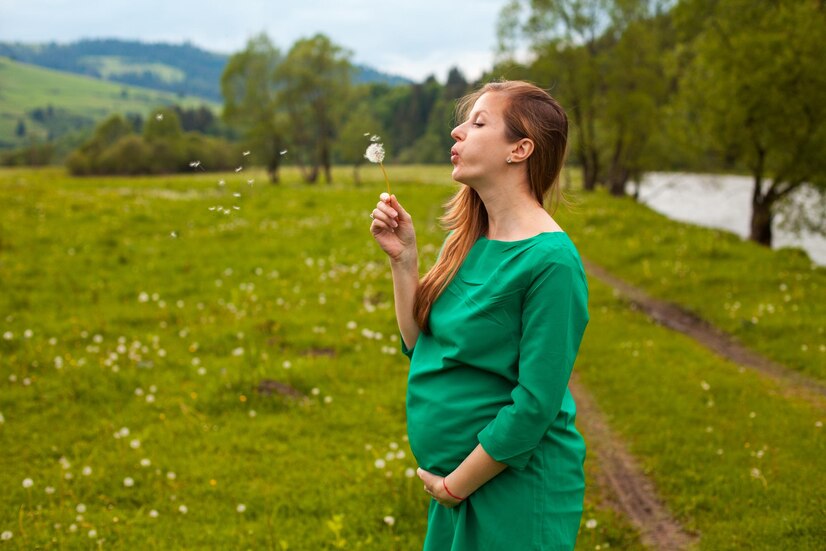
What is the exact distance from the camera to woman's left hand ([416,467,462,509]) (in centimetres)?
299

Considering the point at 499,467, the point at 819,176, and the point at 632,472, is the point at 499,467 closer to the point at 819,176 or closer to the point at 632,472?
the point at 632,472

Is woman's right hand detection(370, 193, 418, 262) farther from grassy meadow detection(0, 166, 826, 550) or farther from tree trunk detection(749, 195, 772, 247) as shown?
tree trunk detection(749, 195, 772, 247)

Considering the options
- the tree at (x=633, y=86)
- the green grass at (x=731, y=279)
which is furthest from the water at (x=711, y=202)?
the green grass at (x=731, y=279)

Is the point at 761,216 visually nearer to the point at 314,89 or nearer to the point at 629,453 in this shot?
the point at 629,453

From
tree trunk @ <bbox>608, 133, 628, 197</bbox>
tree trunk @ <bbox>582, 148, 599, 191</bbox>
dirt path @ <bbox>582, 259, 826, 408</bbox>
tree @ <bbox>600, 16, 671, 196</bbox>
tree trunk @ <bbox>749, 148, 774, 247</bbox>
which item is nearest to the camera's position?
dirt path @ <bbox>582, 259, 826, 408</bbox>

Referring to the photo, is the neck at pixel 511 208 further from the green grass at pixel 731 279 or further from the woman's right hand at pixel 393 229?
the green grass at pixel 731 279

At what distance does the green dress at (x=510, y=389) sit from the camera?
268cm

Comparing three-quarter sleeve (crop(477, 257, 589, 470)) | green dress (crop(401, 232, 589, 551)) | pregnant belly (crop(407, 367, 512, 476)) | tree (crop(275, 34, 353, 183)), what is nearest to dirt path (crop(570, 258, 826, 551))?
green dress (crop(401, 232, 589, 551))

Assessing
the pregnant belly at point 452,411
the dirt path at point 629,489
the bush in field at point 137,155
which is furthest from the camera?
the bush in field at point 137,155

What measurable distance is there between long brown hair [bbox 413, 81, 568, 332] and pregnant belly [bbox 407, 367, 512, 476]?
357 millimetres

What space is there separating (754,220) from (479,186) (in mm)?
22943

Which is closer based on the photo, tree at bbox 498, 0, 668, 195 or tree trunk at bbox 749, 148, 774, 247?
tree trunk at bbox 749, 148, 774, 247

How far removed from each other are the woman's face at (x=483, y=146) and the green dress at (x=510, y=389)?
12.9 inches

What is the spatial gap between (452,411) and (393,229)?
93 cm
